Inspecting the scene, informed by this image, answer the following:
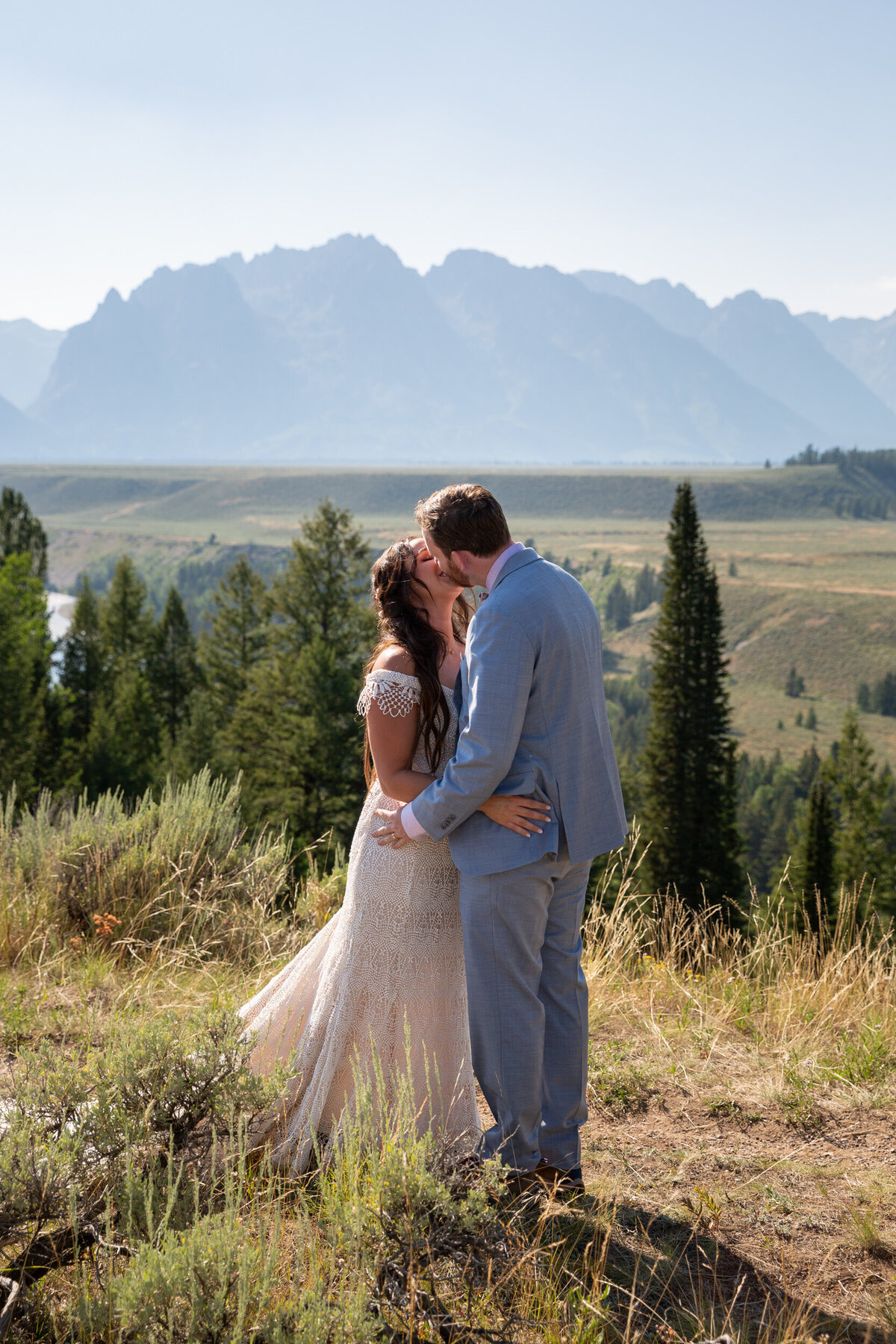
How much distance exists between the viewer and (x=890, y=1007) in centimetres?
431

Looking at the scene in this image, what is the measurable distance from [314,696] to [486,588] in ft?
99.4

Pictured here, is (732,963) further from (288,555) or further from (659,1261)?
(288,555)

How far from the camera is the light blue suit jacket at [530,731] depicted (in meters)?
2.67

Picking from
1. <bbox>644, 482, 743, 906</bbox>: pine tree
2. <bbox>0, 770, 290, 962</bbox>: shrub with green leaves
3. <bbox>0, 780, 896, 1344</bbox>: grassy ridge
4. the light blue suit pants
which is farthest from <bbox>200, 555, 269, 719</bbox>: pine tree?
the light blue suit pants

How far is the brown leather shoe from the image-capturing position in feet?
9.47

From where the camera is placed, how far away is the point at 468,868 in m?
2.79

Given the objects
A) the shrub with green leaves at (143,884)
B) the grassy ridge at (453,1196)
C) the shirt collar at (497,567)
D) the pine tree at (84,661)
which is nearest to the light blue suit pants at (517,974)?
the grassy ridge at (453,1196)

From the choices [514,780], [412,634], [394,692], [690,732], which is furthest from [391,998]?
[690,732]

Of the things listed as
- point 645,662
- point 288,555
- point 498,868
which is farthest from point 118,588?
point 645,662

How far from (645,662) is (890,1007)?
153365mm

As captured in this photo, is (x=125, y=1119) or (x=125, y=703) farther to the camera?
(x=125, y=703)

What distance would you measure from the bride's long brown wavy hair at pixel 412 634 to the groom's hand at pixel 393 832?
201mm

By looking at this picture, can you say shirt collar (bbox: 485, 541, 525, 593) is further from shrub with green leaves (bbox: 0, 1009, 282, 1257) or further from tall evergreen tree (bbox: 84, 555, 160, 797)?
tall evergreen tree (bbox: 84, 555, 160, 797)

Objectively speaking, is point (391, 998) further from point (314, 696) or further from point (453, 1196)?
point (314, 696)
